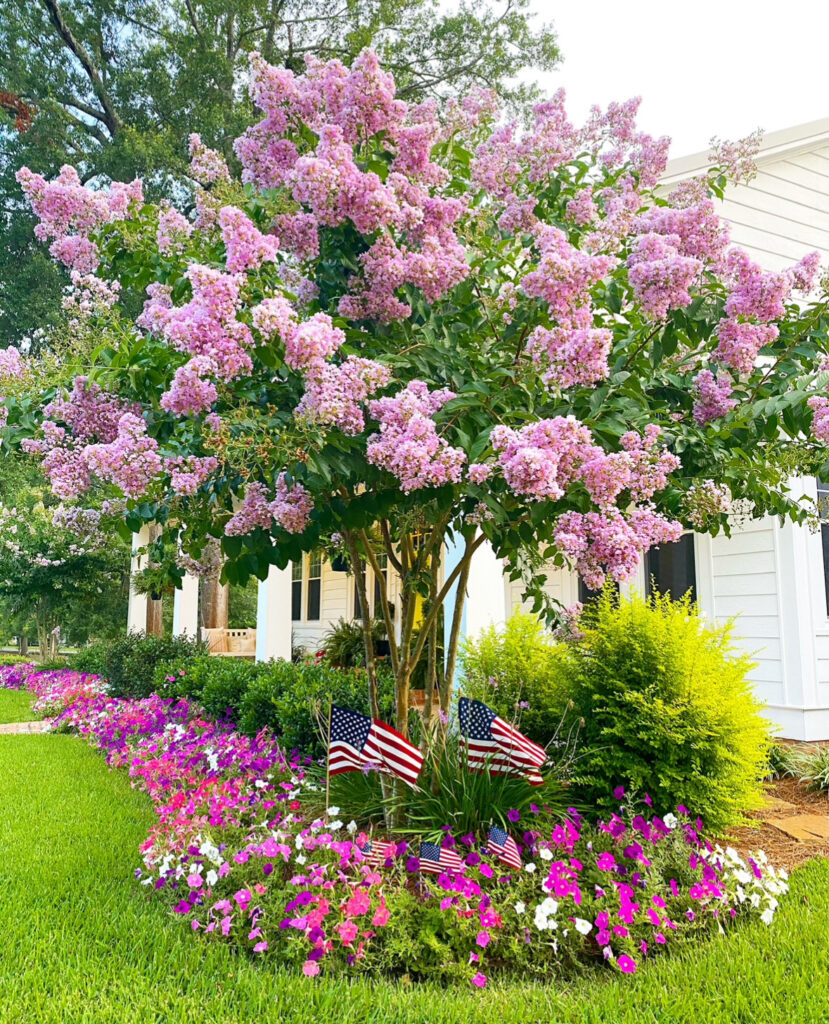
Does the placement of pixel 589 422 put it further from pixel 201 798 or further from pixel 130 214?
pixel 201 798

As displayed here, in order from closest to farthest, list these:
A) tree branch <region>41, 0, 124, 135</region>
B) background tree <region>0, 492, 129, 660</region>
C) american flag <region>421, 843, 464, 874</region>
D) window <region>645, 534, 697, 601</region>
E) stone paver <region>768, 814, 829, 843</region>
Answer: american flag <region>421, 843, 464, 874</region> → stone paver <region>768, 814, 829, 843</region> → window <region>645, 534, 697, 601</region> → tree branch <region>41, 0, 124, 135</region> → background tree <region>0, 492, 129, 660</region>

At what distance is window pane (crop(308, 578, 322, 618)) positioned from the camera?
12891mm

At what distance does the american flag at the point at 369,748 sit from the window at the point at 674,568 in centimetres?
395

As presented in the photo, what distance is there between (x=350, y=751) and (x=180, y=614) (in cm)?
648

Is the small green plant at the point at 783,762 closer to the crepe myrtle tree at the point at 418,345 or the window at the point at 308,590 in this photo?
the crepe myrtle tree at the point at 418,345

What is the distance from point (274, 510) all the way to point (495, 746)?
1.58 metres

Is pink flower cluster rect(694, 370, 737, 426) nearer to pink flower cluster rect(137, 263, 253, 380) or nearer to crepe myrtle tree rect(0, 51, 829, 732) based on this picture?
crepe myrtle tree rect(0, 51, 829, 732)

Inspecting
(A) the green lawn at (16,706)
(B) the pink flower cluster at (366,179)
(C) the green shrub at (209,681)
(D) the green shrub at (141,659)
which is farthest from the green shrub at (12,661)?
(B) the pink flower cluster at (366,179)

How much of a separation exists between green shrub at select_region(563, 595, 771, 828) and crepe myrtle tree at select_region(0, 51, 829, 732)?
1.00 meters

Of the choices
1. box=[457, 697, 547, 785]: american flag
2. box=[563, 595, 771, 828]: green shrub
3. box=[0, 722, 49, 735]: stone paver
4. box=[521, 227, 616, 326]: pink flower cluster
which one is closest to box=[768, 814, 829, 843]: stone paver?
box=[563, 595, 771, 828]: green shrub

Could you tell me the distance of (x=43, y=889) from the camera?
10.6 ft

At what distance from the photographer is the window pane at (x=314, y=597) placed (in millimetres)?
12891

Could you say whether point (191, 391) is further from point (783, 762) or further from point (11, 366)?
point (783, 762)

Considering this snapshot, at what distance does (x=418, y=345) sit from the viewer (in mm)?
2510
